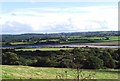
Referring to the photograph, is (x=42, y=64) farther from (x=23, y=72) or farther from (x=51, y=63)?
(x=23, y=72)

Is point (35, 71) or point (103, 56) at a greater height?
point (35, 71)

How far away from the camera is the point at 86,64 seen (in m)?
31.8

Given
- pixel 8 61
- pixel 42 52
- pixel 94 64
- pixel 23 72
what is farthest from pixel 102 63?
pixel 42 52

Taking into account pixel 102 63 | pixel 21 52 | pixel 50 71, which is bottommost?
pixel 21 52

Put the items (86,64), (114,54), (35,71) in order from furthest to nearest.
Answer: (114,54) < (86,64) < (35,71)

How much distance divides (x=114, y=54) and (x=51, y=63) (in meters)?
10.4

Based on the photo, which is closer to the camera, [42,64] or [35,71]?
[35,71]

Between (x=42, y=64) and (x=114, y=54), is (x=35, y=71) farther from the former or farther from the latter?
(x=114, y=54)

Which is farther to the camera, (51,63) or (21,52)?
(21,52)

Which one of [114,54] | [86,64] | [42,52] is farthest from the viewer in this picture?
[42,52]

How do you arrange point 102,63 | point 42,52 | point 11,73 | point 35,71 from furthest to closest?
1. point 42,52
2. point 102,63
3. point 35,71
4. point 11,73

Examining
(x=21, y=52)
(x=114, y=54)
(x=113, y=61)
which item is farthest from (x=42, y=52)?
(x=113, y=61)

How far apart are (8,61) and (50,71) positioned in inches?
589

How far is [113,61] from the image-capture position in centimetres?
3622
